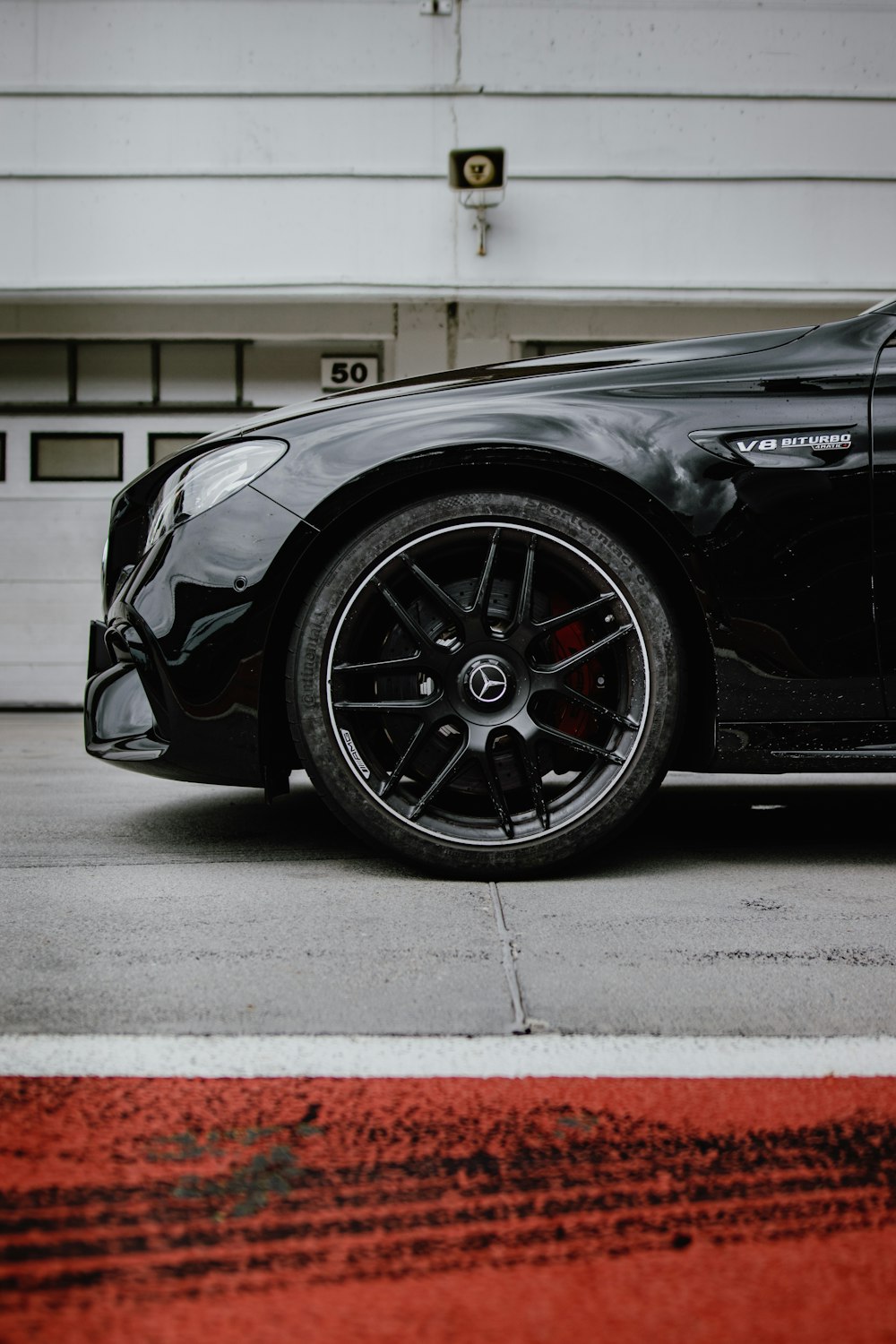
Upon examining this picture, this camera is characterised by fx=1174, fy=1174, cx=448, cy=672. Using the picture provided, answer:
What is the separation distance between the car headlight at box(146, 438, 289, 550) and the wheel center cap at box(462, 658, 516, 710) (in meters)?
0.63

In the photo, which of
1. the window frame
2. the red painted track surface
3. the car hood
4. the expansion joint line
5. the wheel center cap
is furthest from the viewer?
the window frame

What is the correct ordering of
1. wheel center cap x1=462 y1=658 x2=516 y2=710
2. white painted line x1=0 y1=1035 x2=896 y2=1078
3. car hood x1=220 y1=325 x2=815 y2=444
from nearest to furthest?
white painted line x1=0 y1=1035 x2=896 y2=1078 < wheel center cap x1=462 y1=658 x2=516 y2=710 < car hood x1=220 y1=325 x2=815 y2=444

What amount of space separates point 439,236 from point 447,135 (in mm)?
662


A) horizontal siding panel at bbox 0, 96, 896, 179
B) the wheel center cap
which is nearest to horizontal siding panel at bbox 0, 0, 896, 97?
horizontal siding panel at bbox 0, 96, 896, 179

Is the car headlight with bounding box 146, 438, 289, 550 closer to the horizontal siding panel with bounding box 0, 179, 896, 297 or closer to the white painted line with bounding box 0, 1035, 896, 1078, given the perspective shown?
the white painted line with bounding box 0, 1035, 896, 1078

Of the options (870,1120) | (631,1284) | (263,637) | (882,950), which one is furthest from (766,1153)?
(263,637)

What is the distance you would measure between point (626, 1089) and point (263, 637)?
1.34m

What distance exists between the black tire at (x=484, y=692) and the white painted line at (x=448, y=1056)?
904 mm

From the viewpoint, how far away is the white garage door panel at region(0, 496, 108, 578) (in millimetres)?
8359

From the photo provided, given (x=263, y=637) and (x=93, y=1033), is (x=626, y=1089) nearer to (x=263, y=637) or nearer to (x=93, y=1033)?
(x=93, y=1033)

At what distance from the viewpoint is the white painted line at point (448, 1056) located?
4.91 feet

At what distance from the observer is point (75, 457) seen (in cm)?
836

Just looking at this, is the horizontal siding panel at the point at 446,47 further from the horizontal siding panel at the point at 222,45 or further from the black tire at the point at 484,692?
the black tire at the point at 484,692

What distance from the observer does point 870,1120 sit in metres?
1.37
